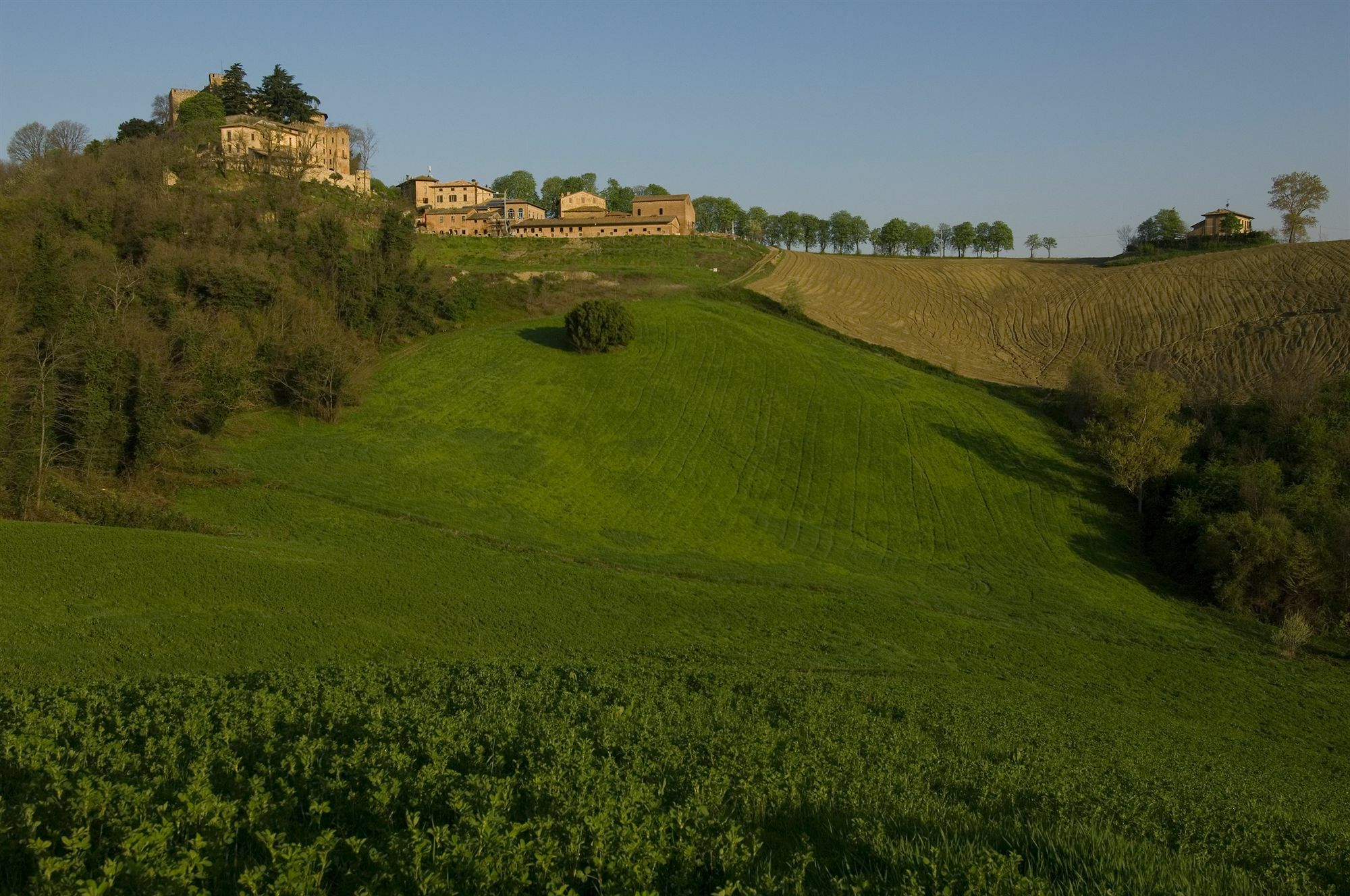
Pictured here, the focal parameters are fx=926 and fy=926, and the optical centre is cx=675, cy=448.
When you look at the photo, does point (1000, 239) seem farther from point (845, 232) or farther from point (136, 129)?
point (136, 129)

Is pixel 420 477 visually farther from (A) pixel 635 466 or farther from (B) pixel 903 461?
(B) pixel 903 461

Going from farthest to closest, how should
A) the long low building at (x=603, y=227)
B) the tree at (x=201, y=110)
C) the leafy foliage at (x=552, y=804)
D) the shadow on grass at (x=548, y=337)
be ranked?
the long low building at (x=603, y=227) → the tree at (x=201, y=110) → the shadow on grass at (x=548, y=337) → the leafy foliage at (x=552, y=804)

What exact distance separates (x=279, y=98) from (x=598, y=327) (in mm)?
73095

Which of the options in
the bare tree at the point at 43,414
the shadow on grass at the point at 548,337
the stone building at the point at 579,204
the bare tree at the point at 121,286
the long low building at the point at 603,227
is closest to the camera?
the bare tree at the point at 43,414

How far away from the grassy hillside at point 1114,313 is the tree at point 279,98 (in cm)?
6555

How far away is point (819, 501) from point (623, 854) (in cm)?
4490

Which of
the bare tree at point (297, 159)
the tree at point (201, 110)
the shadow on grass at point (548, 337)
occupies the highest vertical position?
the tree at point (201, 110)

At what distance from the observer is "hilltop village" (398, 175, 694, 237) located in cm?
12638

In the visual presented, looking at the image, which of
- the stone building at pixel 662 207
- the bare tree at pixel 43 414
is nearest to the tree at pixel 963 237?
the stone building at pixel 662 207

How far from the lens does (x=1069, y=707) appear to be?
28.1m

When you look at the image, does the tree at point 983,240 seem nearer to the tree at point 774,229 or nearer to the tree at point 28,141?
the tree at point 774,229

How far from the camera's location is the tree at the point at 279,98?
117312 mm

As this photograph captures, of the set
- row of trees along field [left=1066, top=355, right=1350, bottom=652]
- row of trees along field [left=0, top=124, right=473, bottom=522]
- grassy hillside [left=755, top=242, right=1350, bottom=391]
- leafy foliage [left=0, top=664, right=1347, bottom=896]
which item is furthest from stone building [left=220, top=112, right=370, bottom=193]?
leafy foliage [left=0, top=664, right=1347, bottom=896]

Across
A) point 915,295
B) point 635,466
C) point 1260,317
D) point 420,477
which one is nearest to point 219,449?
point 420,477
